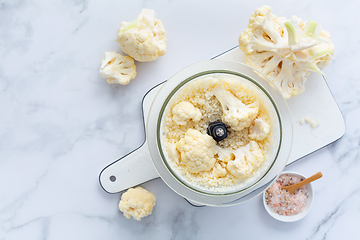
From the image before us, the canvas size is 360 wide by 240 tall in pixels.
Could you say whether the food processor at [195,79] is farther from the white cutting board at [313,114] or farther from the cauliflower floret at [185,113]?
the white cutting board at [313,114]

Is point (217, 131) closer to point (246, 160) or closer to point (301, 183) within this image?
point (246, 160)

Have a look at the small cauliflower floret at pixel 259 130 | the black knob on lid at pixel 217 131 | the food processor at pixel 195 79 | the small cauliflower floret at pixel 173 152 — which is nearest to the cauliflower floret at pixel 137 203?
the food processor at pixel 195 79

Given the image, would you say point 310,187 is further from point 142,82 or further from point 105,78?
point 105,78

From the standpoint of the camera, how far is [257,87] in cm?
109

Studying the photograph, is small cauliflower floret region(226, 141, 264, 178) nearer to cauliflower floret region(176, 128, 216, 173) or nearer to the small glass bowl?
cauliflower floret region(176, 128, 216, 173)

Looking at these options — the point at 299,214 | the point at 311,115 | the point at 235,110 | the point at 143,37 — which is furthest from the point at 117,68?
the point at 299,214

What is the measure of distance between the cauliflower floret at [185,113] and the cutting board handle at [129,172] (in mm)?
368

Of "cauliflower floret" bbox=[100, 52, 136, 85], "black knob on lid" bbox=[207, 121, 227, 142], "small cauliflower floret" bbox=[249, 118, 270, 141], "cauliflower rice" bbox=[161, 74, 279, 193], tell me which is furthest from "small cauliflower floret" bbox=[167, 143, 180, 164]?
"cauliflower floret" bbox=[100, 52, 136, 85]

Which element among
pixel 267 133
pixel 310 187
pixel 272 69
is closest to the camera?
pixel 267 133

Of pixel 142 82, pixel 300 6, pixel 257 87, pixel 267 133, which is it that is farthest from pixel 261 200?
pixel 300 6

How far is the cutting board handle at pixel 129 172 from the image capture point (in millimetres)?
1359

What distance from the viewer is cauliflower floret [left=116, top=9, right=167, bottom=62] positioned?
127 centimetres

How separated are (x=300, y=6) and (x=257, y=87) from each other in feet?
1.97

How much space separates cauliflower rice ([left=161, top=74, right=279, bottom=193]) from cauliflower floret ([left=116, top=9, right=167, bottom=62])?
0.32 meters
